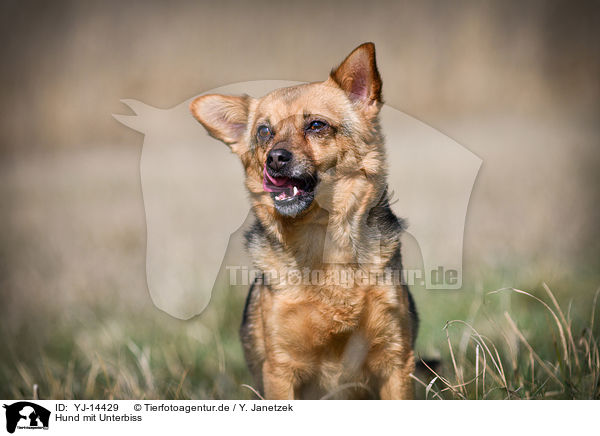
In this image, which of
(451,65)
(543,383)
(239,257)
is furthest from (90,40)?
(543,383)

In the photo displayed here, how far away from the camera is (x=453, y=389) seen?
2.14 metres

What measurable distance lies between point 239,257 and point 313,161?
90cm

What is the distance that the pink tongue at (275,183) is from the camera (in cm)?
212

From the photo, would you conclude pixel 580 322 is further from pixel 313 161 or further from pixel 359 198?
pixel 313 161

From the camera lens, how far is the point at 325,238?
7.49ft

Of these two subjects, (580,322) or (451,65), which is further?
(451,65)

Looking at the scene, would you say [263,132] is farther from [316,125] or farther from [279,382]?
[279,382]

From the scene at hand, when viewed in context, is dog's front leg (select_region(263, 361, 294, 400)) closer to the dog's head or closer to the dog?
the dog

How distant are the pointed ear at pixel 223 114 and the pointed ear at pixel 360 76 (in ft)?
1.49

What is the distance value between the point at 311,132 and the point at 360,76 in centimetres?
32
